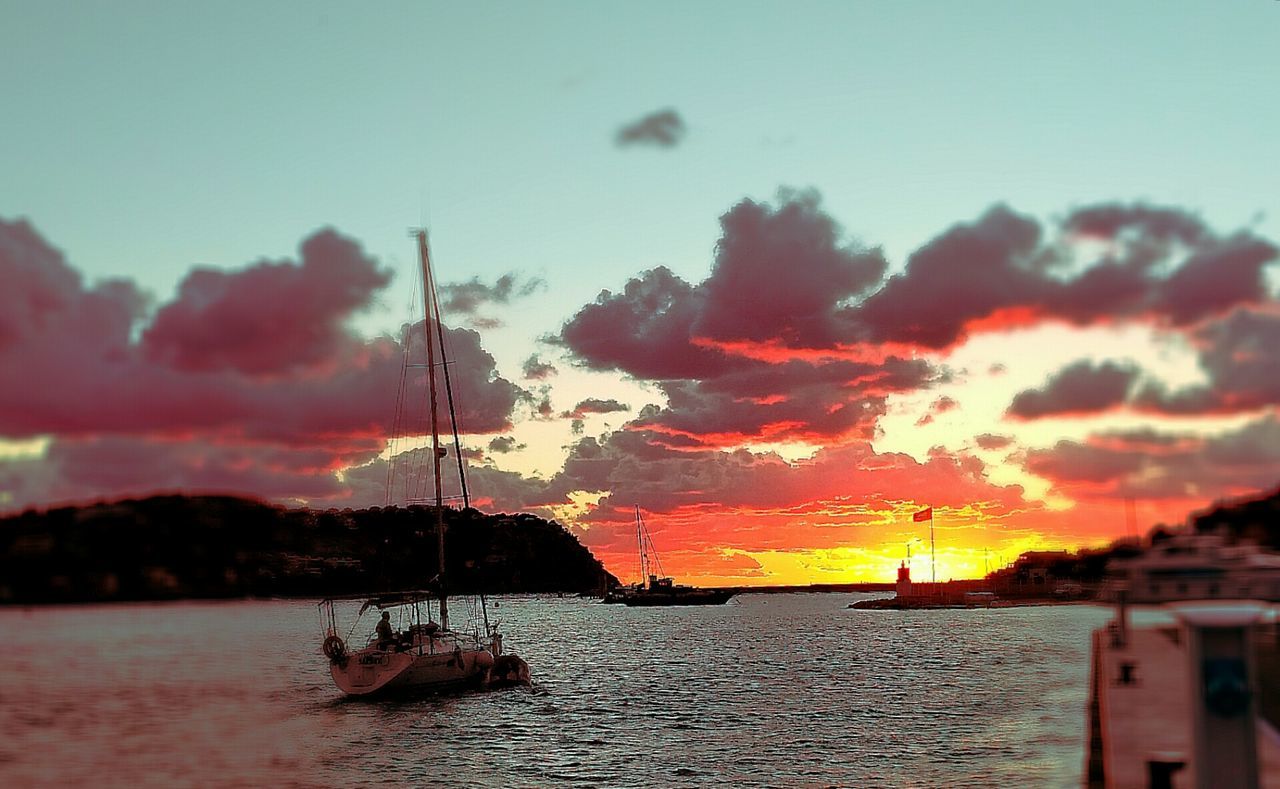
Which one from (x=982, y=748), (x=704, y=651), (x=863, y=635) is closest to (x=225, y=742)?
(x=982, y=748)

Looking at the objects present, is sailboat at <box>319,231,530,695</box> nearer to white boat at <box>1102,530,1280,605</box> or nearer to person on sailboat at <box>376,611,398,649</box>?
person on sailboat at <box>376,611,398,649</box>

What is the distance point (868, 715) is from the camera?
50719 millimetres

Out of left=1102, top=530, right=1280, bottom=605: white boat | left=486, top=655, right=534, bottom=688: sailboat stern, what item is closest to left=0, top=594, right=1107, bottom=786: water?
left=486, top=655, right=534, bottom=688: sailboat stern

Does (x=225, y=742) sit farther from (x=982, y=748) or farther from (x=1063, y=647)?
(x=1063, y=647)

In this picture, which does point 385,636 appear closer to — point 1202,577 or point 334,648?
point 334,648

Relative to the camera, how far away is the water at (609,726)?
36.8 meters

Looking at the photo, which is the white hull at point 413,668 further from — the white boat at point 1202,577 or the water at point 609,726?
the white boat at point 1202,577

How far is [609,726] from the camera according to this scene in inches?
1923

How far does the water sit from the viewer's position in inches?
1449

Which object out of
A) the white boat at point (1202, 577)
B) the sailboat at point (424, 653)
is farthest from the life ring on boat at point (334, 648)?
the white boat at point (1202, 577)

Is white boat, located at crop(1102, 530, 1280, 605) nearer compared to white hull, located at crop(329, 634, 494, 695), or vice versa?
white boat, located at crop(1102, 530, 1280, 605)

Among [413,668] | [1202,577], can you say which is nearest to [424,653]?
[413,668]

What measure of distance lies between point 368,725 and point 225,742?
637 cm

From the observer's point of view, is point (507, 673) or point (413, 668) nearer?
point (413, 668)
